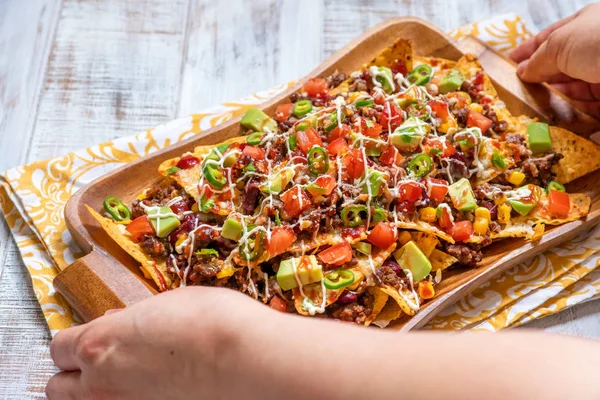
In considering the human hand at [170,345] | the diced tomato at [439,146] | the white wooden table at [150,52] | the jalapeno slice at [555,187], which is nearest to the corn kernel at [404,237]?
the diced tomato at [439,146]

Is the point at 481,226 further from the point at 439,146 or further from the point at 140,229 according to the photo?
the point at 140,229

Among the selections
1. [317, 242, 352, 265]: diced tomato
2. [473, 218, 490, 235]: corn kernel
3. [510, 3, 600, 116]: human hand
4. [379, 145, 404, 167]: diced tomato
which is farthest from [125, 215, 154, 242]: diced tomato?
[510, 3, 600, 116]: human hand

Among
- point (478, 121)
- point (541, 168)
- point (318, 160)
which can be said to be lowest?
point (541, 168)

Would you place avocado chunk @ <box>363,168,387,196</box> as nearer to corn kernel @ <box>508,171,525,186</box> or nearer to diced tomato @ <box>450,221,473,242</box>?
diced tomato @ <box>450,221,473,242</box>

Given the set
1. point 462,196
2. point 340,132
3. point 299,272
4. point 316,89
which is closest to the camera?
point 299,272

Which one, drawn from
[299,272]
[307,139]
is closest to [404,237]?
[299,272]

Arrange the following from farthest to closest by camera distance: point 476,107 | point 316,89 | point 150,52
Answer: point 150,52 < point 316,89 < point 476,107

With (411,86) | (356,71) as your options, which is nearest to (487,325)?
(411,86)
